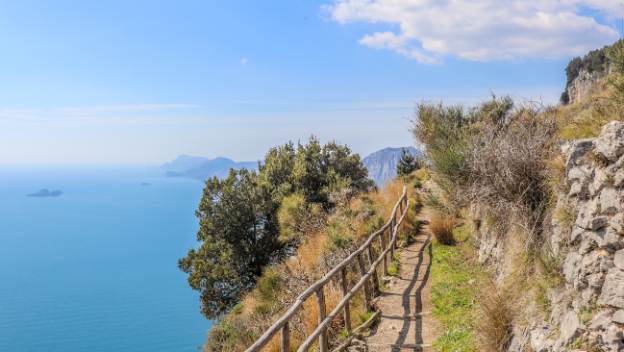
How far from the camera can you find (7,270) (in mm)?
190375

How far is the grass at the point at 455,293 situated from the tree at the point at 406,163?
2183 centimetres

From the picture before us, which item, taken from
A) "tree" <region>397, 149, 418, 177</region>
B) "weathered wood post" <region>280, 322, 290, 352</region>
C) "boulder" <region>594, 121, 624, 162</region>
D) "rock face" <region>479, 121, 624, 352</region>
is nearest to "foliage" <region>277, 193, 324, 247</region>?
"weathered wood post" <region>280, 322, 290, 352</region>

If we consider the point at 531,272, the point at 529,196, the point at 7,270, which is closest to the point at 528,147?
the point at 529,196

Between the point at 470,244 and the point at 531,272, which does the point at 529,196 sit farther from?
the point at 470,244

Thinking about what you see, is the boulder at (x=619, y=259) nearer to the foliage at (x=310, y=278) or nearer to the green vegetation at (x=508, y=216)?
the green vegetation at (x=508, y=216)

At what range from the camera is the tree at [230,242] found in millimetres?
24781

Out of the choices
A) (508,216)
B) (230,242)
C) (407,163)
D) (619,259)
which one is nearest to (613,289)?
(619,259)

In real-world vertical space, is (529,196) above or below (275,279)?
above

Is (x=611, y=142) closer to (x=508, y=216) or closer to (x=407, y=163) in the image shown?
(x=508, y=216)

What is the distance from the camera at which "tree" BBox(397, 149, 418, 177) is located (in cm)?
3547

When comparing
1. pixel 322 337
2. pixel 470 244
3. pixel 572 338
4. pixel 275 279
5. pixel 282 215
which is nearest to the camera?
pixel 572 338

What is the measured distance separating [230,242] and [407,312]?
1811cm

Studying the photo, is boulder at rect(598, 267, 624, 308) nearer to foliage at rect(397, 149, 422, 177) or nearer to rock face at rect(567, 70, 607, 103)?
rock face at rect(567, 70, 607, 103)

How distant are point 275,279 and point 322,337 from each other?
7894mm
